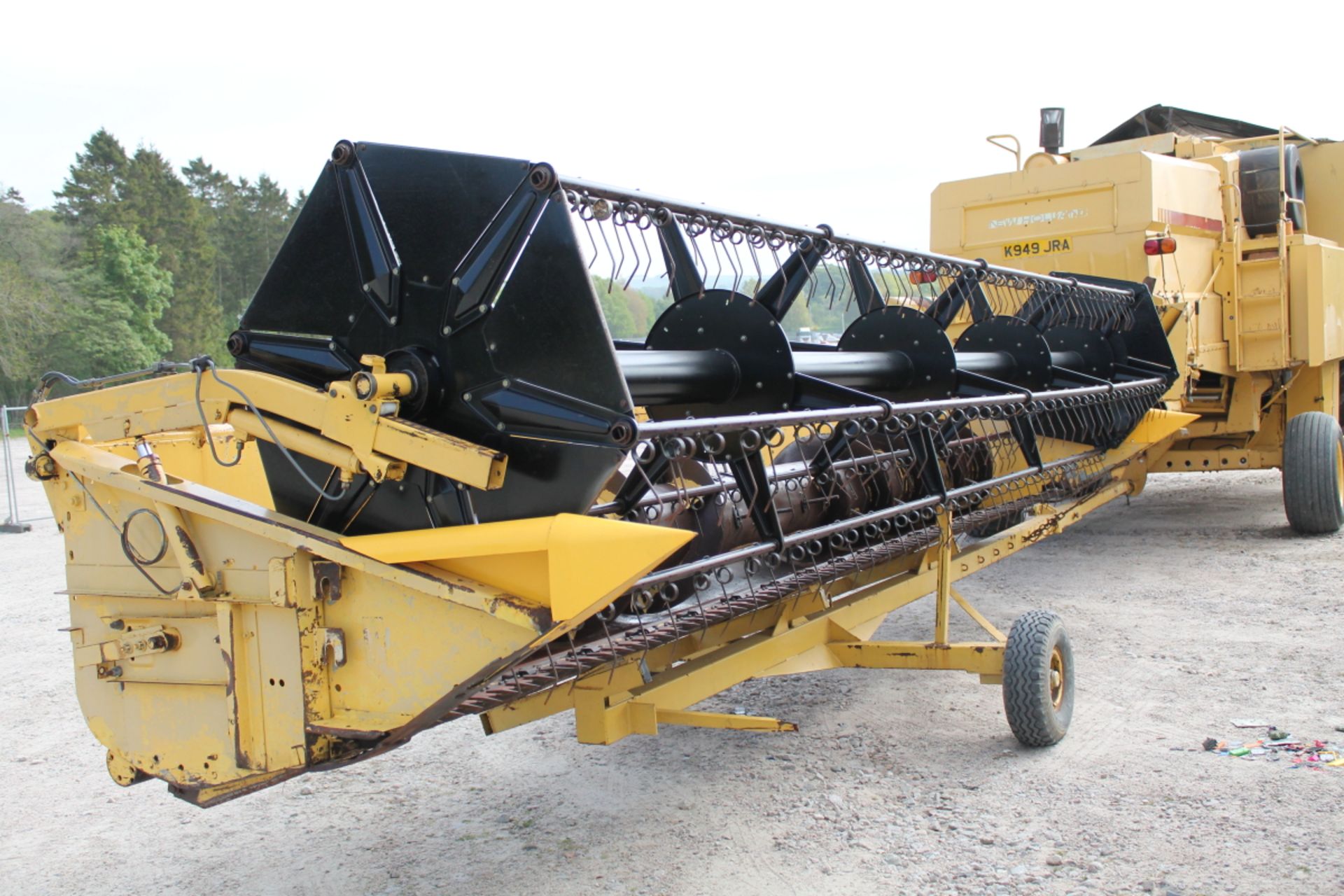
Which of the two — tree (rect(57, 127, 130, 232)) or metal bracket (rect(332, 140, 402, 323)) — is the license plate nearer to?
metal bracket (rect(332, 140, 402, 323))

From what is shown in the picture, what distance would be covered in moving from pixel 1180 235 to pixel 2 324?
35131mm

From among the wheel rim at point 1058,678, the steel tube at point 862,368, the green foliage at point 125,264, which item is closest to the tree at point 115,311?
the green foliage at point 125,264

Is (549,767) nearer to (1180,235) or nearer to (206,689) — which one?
(206,689)

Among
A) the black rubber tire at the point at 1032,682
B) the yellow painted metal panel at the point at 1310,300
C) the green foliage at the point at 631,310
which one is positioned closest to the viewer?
the green foliage at the point at 631,310

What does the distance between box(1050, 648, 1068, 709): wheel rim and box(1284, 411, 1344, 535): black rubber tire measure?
4.58 meters

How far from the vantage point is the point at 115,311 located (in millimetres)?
36406

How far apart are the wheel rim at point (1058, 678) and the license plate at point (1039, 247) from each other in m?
4.35

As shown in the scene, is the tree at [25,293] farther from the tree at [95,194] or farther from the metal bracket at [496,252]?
the metal bracket at [496,252]

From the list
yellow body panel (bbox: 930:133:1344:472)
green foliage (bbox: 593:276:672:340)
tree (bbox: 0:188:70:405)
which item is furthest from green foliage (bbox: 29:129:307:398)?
green foliage (bbox: 593:276:672:340)

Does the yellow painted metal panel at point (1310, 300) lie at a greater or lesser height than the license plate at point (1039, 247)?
lesser

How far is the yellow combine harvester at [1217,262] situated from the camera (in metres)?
7.55

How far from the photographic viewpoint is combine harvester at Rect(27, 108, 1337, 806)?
2.61 metres

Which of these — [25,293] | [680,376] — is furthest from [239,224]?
[680,376]

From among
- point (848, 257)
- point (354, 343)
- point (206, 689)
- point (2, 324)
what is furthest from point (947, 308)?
point (2, 324)
